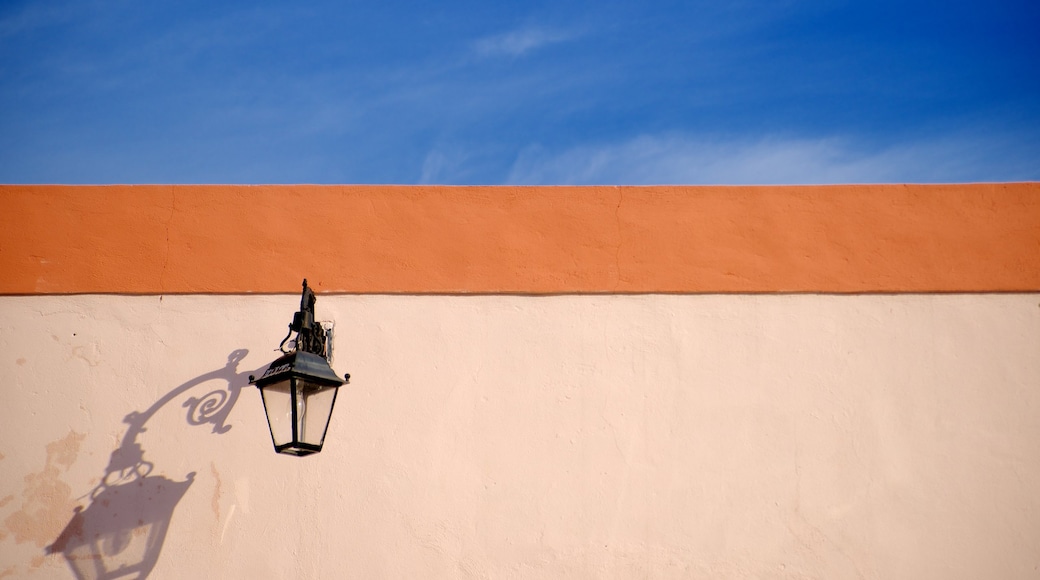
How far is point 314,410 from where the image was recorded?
9.21 ft

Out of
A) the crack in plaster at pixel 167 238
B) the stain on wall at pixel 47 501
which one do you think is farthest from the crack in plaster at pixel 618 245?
the stain on wall at pixel 47 501

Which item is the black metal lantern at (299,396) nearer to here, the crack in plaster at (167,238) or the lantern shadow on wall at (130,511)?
the lantern shadow on wall at (130,511)

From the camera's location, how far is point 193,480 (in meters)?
3.27

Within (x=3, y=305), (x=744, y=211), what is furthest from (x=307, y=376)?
(x=744, y=211)

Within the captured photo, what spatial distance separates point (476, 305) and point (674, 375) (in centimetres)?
90

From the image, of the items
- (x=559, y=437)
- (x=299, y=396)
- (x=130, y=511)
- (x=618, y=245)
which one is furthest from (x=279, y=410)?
(x=618, y=245)

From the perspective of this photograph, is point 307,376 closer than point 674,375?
Yes

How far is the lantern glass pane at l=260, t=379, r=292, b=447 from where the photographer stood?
276cm

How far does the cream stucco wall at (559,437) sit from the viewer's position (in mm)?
3252

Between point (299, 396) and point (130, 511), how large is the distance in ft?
3.51

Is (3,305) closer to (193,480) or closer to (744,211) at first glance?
(193,480)

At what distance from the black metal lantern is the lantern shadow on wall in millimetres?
684

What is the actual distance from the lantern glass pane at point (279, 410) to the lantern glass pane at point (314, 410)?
48mm

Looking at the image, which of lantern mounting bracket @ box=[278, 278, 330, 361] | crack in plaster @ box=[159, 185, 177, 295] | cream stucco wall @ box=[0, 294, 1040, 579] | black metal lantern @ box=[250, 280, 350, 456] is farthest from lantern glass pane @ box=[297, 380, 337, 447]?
crack in plaster @ box=[159, 185, 177, 295]
